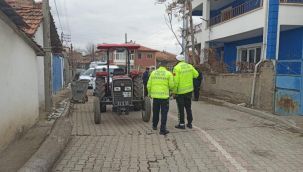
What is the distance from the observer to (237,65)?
60.5 feet

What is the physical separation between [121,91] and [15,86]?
331 centimetres

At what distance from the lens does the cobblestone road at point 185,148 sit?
6527mm

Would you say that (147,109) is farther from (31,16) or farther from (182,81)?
(31,16)

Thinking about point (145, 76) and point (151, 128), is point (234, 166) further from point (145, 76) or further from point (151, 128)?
point (145, 76)

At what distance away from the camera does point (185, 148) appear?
25.5ft

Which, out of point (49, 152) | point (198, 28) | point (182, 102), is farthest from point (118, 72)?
point (198, 28)

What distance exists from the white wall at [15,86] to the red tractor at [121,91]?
6.31 feet

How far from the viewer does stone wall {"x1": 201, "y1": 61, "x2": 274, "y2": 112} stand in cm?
1316

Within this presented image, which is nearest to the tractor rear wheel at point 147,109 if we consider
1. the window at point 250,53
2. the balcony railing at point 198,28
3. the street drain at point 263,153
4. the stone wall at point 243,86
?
the street drain at point 263,153

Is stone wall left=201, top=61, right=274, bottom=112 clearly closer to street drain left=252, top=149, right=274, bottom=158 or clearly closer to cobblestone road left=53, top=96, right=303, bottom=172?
cobblestone road left=53, top=96, right=303, bottom=172

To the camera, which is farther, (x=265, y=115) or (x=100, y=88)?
(x=265, y=115)

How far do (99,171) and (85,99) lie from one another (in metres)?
12.1

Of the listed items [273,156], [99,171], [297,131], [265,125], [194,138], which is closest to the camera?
[99,171]

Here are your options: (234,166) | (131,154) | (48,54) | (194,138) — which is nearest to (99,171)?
(131,154)
